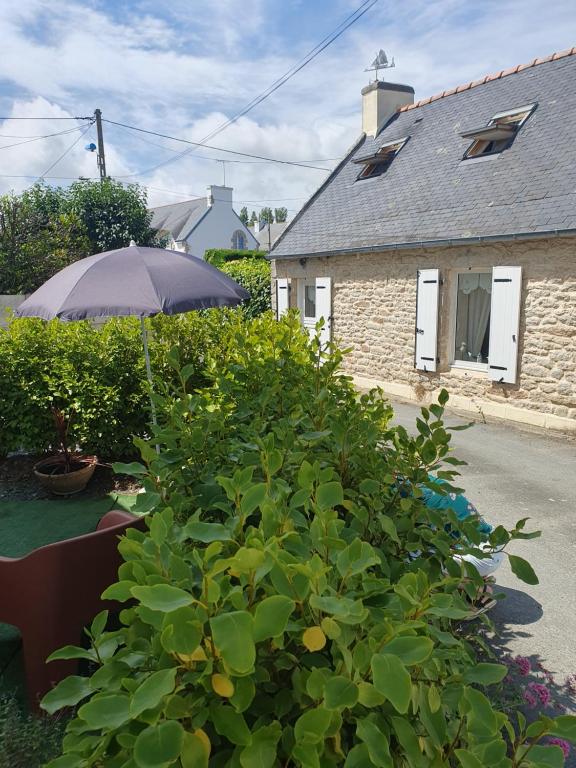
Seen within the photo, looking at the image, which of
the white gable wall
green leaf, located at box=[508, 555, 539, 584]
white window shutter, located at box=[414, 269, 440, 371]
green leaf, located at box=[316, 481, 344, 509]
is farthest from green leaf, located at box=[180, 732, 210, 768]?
the white gable wall

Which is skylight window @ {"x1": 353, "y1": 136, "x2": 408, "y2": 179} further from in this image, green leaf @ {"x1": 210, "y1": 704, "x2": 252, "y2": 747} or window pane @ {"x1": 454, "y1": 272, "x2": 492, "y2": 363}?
green leaf @ {"x1": 210, "y1": 704, "x2": 252, "y2": 747}

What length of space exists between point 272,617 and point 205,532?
279 mm

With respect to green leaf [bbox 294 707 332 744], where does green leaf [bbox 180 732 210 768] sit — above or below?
below

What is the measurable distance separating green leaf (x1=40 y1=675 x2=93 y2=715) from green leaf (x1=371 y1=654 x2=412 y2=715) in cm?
52

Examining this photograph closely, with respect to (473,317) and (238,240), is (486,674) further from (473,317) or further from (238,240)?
(238,240)

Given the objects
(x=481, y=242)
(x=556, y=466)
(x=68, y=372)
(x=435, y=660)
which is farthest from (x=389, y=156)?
(x=435, y=660)

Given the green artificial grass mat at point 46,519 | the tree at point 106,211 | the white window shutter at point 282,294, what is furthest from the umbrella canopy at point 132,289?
the tree at point 106,211

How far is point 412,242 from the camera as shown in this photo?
10.1 meters

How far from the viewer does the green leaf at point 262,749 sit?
801mm

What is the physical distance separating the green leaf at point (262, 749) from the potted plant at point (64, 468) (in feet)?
17.8

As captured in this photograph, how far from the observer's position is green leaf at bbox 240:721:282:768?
0.80 m

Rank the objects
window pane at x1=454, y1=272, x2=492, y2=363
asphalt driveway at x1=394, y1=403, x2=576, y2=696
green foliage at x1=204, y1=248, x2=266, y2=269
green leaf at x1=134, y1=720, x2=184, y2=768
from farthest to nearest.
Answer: green foliage at x1=204, y1=248, x2=266, y2=269
window pane at x1=454, y1=272, x2=492, y2=363
asphalt driveway at x1=394, y1=403, x2=576, y2=696
green leaf at x1=134, y1=720, x2=184, y2=768

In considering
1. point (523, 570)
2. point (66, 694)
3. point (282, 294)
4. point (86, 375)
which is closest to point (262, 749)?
point (66, 694)

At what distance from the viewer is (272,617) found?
80cm
